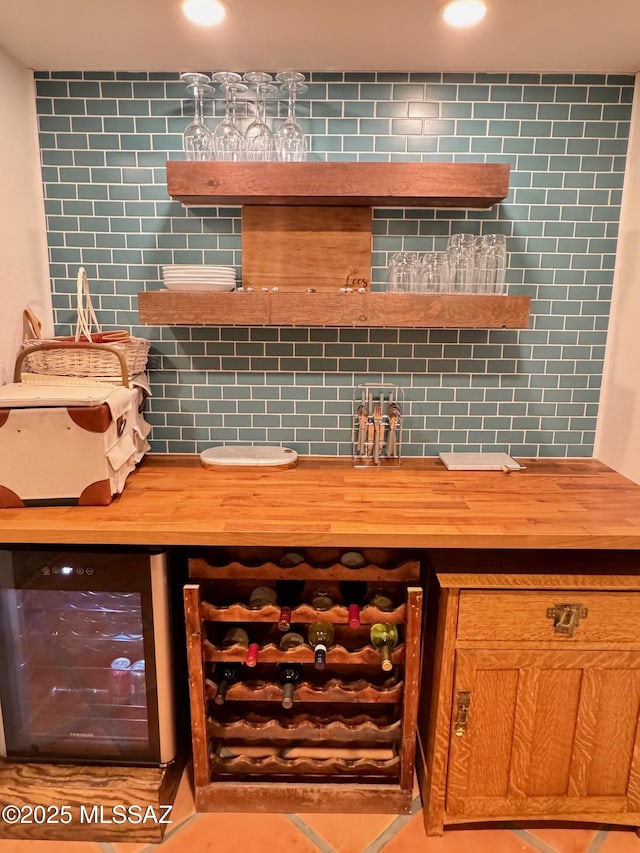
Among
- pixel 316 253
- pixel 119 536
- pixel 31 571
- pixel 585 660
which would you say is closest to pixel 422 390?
pixel 316 253

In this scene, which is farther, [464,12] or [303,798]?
[303,798]

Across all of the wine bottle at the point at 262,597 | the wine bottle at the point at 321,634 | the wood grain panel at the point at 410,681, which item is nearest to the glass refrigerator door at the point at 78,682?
the wine bottle at the point at 262,597

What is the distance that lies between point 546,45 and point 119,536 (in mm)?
2018

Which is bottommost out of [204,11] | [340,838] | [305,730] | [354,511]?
[340,838]

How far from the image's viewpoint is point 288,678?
176cm

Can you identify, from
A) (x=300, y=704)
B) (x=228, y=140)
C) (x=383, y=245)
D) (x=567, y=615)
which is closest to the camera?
(x=567, y=615)

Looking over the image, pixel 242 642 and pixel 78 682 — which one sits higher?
pixel 242 642

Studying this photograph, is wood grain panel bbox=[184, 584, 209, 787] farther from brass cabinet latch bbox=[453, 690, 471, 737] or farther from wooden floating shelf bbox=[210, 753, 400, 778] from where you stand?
brass cabinet latch bbox=[453, 690, 471, 737]

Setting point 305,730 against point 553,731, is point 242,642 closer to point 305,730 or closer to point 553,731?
point 305,730

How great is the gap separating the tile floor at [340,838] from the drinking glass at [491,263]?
176 cm

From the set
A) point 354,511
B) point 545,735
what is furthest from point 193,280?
point 545,735

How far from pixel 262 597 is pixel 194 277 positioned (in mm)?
1091

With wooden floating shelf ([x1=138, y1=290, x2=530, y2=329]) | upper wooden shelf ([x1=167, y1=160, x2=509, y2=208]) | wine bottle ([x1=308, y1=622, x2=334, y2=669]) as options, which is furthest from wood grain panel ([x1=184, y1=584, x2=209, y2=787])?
upper wooden shelf ([x1=167, y1=160, x2=509, y2=208])

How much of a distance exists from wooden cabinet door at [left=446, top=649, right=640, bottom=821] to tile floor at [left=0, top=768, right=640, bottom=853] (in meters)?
0.09
